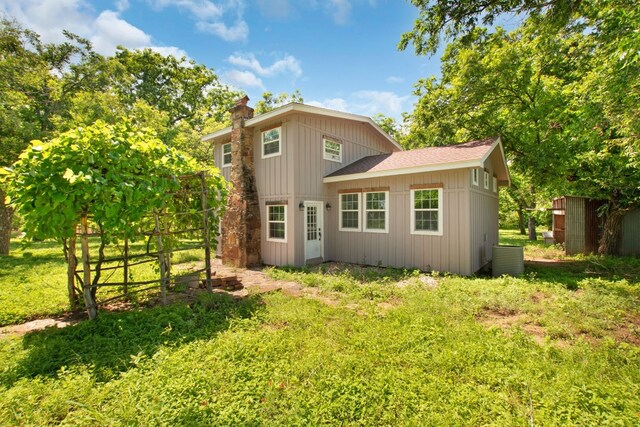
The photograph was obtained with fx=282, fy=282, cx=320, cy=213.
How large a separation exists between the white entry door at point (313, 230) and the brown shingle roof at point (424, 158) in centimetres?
132

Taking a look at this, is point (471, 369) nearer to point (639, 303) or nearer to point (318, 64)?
point (639, 303)

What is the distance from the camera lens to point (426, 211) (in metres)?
8.31

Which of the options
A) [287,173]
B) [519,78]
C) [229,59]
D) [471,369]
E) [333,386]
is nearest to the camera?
[333,386]

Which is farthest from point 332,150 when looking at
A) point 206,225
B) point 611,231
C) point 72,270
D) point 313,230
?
point 611,231

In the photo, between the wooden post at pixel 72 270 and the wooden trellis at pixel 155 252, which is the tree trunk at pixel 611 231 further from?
the wooden post at pixel 72 270

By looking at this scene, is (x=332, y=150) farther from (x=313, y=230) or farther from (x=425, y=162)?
(x=425, y=162)

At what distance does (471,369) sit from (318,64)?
11.3 m

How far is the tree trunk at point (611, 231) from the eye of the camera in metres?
10.9

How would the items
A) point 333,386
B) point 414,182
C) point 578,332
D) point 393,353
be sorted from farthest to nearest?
point 414,182, point 578,332, point 393,353, point 333,386

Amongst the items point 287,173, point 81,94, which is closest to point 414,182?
point 287,173

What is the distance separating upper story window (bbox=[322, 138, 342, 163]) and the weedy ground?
6.08 meters

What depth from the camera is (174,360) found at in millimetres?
3396

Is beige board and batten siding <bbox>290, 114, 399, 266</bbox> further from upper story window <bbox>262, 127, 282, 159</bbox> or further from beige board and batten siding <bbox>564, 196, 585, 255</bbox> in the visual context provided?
beige board and batten siding <bbox>564, 196, 585, 255</bbox>

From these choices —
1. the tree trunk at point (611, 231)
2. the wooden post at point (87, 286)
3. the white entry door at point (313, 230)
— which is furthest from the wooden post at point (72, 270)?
the tree trunk at point (611, 231)
